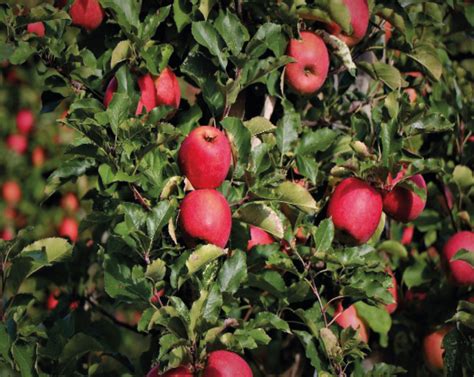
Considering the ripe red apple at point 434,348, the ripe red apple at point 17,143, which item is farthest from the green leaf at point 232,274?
the ripe red apple at point 17,143

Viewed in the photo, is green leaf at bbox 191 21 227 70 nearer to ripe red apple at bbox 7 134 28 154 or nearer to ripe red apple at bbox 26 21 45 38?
ripe red apple at bbox 26 21 45 38

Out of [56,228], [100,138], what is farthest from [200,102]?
[56,228]

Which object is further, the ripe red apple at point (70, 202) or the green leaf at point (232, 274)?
the ripe red apple at point (70, 202)

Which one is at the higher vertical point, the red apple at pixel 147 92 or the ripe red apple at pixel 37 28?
the red apple at pixel 147 92

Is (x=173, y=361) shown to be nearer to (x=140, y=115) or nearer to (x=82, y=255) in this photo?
(x=140, y=115)

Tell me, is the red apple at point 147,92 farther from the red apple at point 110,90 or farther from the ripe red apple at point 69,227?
the ripe red apple at point 69,227

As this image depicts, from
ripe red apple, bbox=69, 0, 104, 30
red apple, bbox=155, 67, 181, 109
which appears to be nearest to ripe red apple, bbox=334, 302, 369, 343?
red apple, bbox=155, 67, 181, 109

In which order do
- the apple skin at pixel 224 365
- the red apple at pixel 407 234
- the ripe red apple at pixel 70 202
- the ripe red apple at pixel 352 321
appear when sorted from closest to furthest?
the apple skin at pixel 224 365 < the ripe red apple at pixel 352 321 < the red apple at pixel 407 234 < the ripe red apple at pixel 70 202

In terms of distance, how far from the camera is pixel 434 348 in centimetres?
199

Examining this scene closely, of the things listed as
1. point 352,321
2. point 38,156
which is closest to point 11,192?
point 38,156

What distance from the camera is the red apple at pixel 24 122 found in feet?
11.9

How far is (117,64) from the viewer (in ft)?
5.37

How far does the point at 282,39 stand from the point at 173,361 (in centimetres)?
70

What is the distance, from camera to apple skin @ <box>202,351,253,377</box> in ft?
4.09
